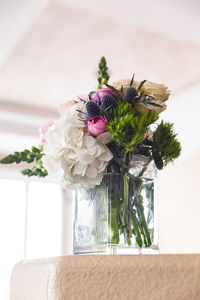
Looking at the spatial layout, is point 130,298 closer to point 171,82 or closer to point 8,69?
point 8,69

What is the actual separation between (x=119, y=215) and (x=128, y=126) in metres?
0.16

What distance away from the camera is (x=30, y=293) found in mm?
710

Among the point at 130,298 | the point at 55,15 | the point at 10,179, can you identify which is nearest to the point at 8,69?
the point at 55,15

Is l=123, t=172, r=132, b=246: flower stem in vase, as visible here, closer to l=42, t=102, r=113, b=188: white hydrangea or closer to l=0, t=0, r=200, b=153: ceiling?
l=42, t=102, r=113, b=188: white hydrangea

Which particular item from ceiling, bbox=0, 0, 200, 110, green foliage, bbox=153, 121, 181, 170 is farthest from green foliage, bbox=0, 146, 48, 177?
ceiling, bbox=0, 0, 200, 110

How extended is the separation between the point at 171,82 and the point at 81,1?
167cm

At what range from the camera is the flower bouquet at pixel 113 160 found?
79 cm

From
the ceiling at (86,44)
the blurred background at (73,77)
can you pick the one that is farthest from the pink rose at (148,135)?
the ceiling at (86,44)

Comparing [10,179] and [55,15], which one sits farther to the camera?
[10,179]

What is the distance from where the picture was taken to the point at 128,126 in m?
0.77

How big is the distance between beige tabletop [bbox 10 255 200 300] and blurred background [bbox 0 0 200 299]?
158 centimetres

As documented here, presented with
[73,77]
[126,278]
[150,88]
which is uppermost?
[73,77]

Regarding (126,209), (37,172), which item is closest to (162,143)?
(126,209)

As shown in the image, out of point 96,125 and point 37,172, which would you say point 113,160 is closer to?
point 96,125
